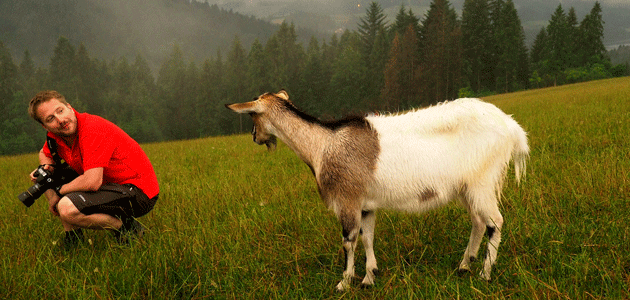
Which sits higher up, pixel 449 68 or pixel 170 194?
pixel 449 68

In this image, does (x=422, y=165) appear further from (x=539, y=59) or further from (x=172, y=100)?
(x=539, y=59)

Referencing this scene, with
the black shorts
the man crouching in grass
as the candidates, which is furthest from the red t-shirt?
the black shorts

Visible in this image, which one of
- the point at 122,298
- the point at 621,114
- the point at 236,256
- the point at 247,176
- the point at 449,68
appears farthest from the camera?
the point at 449,68

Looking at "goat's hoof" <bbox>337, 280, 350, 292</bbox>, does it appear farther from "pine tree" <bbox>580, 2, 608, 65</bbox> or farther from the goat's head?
"pine tree" <bbox>580, 2, 608, 65</bbox>

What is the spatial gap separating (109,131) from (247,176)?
362 centimetres

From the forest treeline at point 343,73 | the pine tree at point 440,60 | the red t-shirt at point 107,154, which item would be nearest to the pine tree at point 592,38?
the forest treeline at point 343,73

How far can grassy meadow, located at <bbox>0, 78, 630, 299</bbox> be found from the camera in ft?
9.21

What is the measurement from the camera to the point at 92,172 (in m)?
3.71

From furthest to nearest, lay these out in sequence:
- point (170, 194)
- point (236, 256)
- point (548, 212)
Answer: point (170, 194) < point (548, 212) < point (236, 256)

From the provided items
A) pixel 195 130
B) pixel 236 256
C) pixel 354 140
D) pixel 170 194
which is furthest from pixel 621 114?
pixel 195 130

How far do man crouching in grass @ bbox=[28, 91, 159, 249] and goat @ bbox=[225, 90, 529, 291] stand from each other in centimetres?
192

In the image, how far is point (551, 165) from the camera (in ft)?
17.6

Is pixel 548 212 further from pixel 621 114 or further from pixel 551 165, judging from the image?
pixel 621 114

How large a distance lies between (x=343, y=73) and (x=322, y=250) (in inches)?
2410
